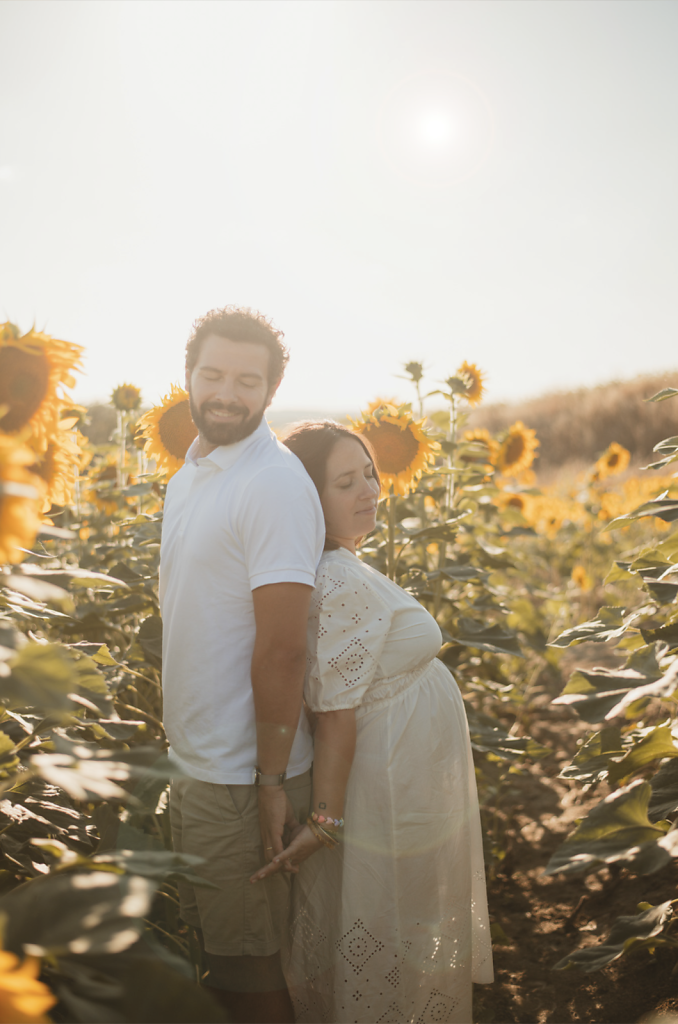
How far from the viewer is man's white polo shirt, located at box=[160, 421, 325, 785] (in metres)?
1.58

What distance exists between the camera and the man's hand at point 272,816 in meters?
1.61

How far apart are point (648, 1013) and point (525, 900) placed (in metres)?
0.96

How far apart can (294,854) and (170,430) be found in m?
1.40

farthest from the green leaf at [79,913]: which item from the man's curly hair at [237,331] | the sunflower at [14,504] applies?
the man's curly hair at [237,331]

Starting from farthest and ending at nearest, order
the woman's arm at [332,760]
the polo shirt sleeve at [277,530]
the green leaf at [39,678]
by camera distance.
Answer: the woman's arm at [332,760] → the polo shirt sleeve at [277,530] → the green leaf at [39,678]

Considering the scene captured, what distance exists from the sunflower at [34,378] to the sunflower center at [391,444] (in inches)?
60.9

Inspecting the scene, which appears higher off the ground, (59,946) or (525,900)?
(59,946)

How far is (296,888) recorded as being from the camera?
177 centimetres

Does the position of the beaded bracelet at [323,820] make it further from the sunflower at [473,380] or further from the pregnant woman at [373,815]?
the sunflower at [473,380]

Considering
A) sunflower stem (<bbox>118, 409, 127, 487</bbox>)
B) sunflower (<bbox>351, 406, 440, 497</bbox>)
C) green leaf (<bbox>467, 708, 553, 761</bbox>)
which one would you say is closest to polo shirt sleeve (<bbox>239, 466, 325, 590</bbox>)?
sunflower (<bbox>351, 406, 440, 497</bbox>)

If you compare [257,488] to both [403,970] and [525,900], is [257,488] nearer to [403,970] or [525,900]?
[403,970]

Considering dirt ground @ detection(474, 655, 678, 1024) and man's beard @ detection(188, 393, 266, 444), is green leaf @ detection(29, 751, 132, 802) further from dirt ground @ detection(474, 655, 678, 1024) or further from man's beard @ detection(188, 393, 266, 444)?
dirt ground @ detection(474, 655, 678, 1024)

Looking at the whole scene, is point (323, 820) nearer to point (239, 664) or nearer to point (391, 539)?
point (239, 664)

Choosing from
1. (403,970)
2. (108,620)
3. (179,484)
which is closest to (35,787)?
(179,484)
